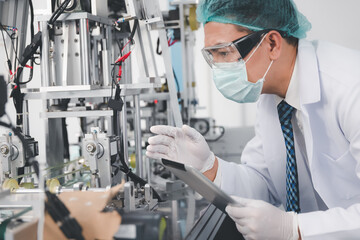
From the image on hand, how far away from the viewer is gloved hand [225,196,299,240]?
1016mm

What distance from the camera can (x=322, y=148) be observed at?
4.10 ft

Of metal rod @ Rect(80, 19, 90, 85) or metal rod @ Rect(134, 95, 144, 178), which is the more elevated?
metal rod @ Rect(80, 19, 90, 85)

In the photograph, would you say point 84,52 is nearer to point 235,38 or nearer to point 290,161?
point 235,38

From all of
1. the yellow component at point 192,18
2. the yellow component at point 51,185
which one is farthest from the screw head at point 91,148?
the yellow component at point 192,18

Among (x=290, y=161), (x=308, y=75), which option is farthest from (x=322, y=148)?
(x=308, y=75)

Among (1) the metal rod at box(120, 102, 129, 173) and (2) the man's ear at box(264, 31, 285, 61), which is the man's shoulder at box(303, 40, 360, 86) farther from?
(1) the metal rod at box(120, 102, 129, 173)

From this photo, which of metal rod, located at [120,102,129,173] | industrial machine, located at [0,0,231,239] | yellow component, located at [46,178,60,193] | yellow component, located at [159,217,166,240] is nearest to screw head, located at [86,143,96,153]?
industrial machine, located at [0,0,231,239]

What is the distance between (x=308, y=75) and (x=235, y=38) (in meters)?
0.29

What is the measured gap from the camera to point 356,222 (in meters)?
0.99

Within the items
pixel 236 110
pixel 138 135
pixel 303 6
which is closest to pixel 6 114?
pixel 138 135

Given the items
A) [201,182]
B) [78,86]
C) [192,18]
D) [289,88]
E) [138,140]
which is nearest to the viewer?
[201,182]

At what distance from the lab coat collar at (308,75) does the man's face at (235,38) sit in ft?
0.41

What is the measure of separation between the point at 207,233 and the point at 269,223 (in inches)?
9.2

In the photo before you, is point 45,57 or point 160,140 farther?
point 45,57
